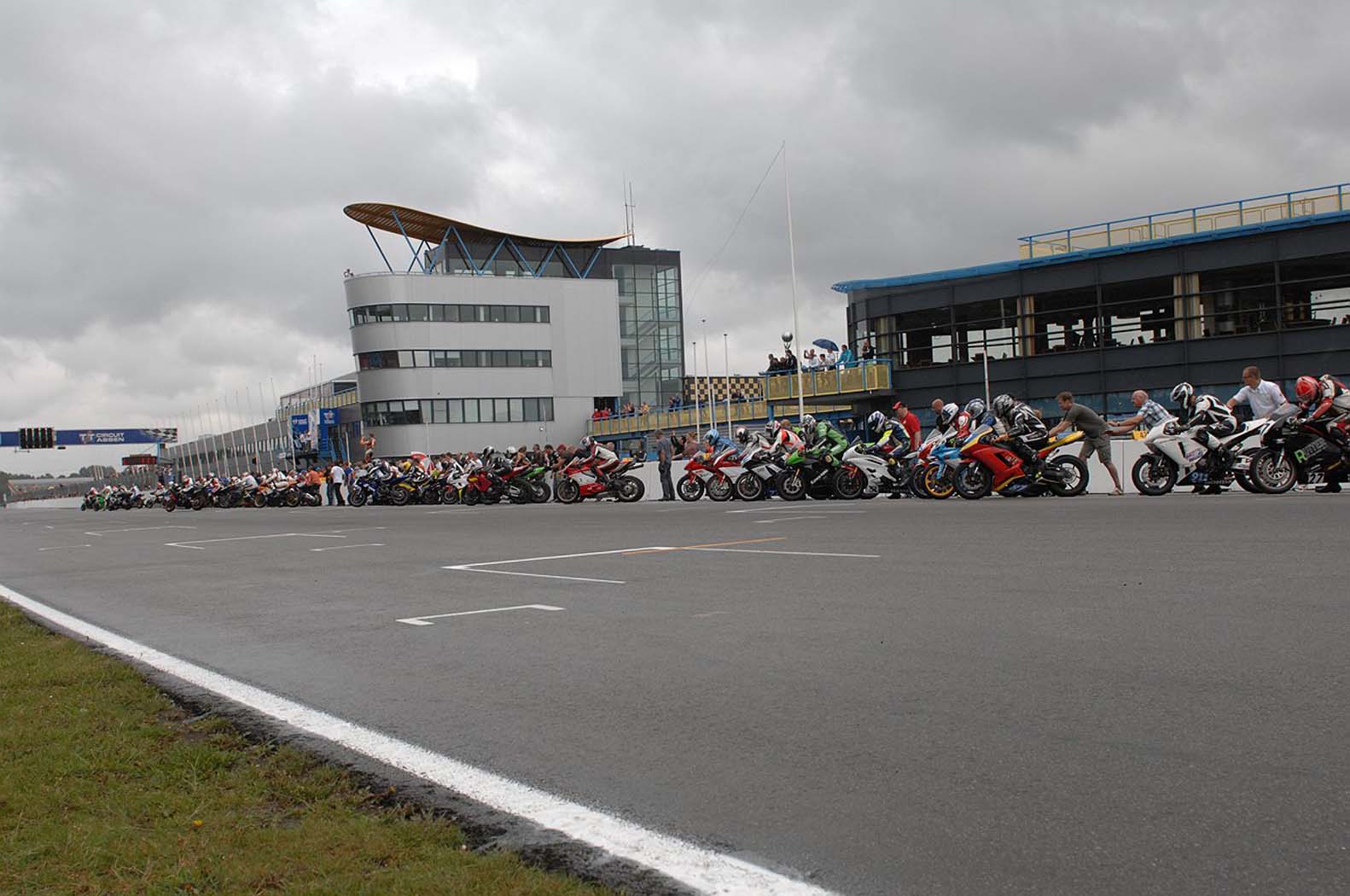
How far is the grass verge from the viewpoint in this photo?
3.25 metres

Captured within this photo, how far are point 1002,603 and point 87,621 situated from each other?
7783 millimetres

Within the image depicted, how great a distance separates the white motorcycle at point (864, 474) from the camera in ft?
73.5

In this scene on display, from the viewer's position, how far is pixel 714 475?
2567 centimetres

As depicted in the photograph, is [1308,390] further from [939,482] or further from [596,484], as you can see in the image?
[596,484]

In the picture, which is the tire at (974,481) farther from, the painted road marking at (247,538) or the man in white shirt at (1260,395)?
the painted road marking at (247,538)

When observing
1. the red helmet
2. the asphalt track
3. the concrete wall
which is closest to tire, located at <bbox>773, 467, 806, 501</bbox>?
the red helmet

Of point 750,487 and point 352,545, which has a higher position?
point 750,487

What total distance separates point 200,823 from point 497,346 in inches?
2880

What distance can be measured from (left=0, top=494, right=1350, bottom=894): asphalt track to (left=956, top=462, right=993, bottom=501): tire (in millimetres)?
6645

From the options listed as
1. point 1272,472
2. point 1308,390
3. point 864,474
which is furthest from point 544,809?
point 864,474

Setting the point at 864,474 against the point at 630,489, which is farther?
the point at 630,489

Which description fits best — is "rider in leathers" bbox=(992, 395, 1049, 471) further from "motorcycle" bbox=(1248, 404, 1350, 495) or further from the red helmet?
the red helmet

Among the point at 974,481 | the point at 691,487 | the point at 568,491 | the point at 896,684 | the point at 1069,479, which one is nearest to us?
the point at 896,684

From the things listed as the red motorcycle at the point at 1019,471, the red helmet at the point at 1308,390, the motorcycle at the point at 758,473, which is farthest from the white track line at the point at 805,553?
the motorcycle at the point at 758,473
